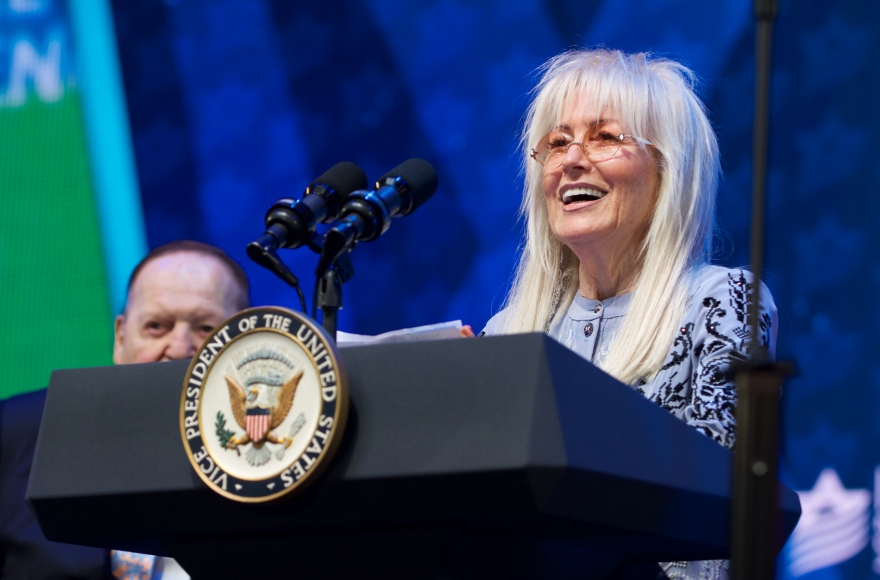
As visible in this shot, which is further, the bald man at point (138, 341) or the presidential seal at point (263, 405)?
the bald man at point (138, 341)

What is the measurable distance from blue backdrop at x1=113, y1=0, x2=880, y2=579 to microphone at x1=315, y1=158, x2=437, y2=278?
135cm

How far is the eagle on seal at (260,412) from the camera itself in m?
1.10

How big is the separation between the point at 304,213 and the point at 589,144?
773mm

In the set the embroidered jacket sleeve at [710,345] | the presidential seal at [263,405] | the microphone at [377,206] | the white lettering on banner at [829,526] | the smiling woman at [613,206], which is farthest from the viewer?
the white lettering on banner at [829,526]

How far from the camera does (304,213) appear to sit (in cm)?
139

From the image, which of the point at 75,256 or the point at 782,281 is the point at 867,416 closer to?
the point at 782,281

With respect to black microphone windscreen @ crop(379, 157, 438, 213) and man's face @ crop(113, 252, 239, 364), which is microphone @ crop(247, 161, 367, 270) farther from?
man's face @ crop(113, 252, 239, 364)

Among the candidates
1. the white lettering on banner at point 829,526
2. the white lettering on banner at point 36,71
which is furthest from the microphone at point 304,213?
the white lettering on banner at point 36,71

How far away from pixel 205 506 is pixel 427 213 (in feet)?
6.75

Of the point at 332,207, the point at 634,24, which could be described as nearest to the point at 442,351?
the point at 332,207

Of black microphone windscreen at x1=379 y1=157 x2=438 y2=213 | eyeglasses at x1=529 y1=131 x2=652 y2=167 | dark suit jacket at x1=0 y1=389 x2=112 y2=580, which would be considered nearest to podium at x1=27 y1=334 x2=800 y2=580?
black microphone windscreen at x1=379 y1=157 x2=438 y2=213

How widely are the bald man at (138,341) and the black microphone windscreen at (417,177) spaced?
1475 mm

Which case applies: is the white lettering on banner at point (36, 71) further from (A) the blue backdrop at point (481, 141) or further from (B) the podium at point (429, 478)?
(B) the podium at point (429, 478)

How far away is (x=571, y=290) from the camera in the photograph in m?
2.07
